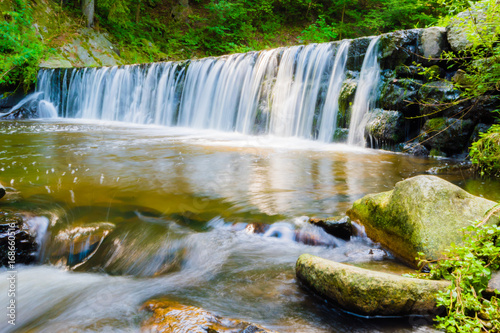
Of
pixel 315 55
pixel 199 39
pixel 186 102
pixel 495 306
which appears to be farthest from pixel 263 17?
pixel 495 306

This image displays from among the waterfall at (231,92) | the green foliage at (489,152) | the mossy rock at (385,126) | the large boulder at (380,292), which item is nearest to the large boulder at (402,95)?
the mossy rock at (385,126)

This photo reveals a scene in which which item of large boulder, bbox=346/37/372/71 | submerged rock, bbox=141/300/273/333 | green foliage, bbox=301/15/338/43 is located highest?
green foliage, bbox=301/15/338/43

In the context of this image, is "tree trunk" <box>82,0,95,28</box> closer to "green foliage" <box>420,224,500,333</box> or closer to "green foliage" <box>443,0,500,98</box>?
"green foliage" <box>443,0,500,98</box>

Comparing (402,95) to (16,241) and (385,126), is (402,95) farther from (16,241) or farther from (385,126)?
(16,241)

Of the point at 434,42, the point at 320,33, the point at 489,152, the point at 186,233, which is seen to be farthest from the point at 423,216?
the point at 320,33

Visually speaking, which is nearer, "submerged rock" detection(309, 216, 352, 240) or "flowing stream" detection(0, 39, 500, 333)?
"flowing stream" detection(0, 39, 500, 333)

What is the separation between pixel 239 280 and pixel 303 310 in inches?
A: 26.0

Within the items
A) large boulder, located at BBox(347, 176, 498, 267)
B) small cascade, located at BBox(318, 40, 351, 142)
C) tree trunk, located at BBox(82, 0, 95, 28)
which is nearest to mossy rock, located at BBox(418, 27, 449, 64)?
small cascade, located at BBox(318, 40, 351, 142)

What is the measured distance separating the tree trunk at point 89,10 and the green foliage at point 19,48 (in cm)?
281

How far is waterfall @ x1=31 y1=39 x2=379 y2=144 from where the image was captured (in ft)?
32.8

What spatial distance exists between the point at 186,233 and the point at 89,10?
1970 cm

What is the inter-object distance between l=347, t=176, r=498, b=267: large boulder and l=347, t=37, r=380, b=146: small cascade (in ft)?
A: 20.5

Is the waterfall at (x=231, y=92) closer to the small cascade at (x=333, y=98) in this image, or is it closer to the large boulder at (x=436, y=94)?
the small cascade at (x=333, y=98)

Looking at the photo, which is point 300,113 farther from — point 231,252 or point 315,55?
point 231,252
